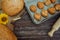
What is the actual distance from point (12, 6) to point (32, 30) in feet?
0.55

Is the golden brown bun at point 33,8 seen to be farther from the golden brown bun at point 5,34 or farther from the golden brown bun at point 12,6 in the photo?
the golden brown bun at point 5,34

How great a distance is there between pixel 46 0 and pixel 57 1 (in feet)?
0.20

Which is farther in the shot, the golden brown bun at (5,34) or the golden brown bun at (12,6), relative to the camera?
the golden brown bun at (12,6)

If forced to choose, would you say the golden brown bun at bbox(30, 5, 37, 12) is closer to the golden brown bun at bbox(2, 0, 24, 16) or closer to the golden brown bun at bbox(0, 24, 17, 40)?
the golden brown bun at bbox(2, 0, 24, 16)

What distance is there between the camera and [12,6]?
1007 mm

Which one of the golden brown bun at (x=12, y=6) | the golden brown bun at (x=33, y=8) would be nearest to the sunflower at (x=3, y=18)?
the golden brown bun at (x=12, y=6)

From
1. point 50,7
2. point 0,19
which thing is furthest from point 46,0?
point 0,19

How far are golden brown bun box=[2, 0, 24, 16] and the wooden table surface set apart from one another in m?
0.06

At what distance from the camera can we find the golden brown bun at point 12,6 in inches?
39.5

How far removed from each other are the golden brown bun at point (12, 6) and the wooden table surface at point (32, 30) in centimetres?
6

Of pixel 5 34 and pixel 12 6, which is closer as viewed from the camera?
pixel 5 34

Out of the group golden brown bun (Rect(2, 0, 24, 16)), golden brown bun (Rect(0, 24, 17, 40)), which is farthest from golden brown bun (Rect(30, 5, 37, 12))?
golden brown bun (Rect(0, 24, 17, 40))

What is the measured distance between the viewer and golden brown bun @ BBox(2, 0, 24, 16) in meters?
1.00

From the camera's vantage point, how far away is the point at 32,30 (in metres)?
0.97
